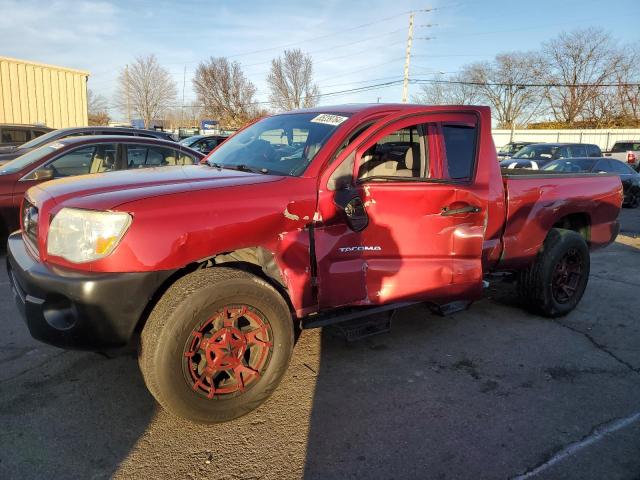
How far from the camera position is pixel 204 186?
2.66 meters

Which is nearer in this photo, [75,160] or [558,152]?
[75,160]

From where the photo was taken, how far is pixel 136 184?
270 cm

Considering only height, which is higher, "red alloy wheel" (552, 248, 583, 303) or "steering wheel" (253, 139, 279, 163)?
"steering wheel" (253, 139, 279, 163)

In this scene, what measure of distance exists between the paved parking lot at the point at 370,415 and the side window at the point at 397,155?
1.43 meters

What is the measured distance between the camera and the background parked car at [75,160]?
586 cm

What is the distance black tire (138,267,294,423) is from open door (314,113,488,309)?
402mm

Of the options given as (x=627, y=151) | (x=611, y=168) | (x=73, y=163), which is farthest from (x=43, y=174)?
(x=627, y=151)

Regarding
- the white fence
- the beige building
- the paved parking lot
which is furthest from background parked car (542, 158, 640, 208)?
the white fence

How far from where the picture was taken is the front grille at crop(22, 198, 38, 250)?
280 centimetres

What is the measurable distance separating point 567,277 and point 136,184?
4085mm

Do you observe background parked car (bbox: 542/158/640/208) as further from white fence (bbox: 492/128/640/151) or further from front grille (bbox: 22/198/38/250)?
white fence (bbox: 492/128/640/151)

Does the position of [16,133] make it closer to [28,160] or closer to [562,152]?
[28,160]

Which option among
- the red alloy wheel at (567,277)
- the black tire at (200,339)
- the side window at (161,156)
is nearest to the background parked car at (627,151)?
the red alloy wheel at (567,277)

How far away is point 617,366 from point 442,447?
1.91 meters
